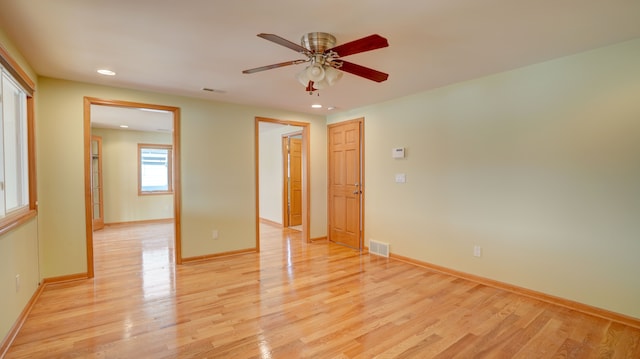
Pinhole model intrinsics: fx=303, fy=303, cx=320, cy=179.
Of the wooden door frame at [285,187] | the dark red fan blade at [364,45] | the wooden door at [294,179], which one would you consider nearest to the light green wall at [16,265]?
the dark red fan blade at [364,45]

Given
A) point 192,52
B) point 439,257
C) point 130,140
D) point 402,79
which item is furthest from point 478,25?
point 130,140

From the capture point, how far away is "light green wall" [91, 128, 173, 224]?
716 centimetres

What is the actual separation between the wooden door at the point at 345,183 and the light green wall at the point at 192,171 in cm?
19

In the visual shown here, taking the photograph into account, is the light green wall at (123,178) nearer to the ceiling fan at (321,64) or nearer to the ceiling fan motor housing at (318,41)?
the ceiling fan at (321,64)

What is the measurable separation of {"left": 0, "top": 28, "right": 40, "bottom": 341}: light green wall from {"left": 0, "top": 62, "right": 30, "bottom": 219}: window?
195 millimetres

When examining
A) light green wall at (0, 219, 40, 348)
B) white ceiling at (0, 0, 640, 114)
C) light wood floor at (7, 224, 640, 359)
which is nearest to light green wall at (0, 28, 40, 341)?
light green wall at (0, 219, 40, 348)

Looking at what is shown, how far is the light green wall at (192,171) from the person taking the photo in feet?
11.3

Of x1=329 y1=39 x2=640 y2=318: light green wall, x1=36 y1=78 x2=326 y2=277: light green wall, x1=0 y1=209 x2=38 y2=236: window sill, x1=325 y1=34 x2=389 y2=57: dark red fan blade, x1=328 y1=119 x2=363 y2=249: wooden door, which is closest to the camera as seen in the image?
x1=325 y1=34 x2=389 y2=57: dark red fan blade

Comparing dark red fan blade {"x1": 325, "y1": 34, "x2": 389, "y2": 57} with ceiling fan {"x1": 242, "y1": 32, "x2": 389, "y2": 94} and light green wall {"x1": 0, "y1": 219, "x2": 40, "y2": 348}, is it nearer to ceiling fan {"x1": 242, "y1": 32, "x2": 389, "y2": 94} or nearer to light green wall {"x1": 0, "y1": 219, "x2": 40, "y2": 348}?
ceiling fan {"x1": 242, "y1": 32, "x2": 389, "y2": 94}

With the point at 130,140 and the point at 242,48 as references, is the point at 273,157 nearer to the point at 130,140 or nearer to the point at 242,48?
the point at 130,140

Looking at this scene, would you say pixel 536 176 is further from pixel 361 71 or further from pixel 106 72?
pixel 106 72

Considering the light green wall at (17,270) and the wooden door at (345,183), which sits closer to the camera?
the light green wall at (17,270)

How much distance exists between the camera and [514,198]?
324cm

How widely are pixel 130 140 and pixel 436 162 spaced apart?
7.09 metres
